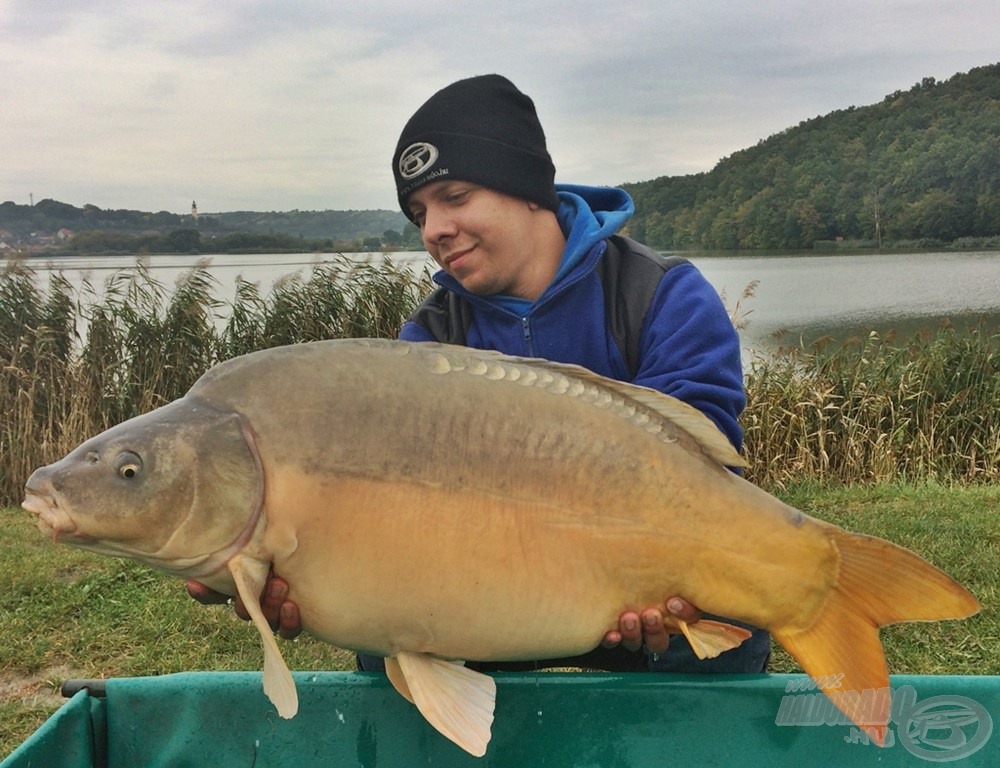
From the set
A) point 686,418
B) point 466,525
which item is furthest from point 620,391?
point 466,525

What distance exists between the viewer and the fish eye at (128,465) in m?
1.21

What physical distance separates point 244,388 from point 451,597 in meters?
0.45

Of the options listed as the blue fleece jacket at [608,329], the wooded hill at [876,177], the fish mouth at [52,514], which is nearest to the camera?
the fish mouth at [52,514]

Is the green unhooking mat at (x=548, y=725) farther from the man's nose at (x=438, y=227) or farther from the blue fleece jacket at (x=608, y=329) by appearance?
the man's nose at (x=438, y=227)

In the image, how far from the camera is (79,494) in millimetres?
1191

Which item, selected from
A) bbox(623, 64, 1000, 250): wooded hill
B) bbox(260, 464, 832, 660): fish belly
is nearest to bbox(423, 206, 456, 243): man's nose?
bbox(260, 464, 832, 660): fish belly

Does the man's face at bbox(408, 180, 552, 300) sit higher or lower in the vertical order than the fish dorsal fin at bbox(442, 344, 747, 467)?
higher

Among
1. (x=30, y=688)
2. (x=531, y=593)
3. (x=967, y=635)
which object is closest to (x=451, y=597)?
(x=531, y=593)

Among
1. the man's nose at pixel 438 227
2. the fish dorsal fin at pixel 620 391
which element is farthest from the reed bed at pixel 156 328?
the fish dorsal fin at pixel 620 391

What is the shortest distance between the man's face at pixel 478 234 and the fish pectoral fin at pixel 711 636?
87cm

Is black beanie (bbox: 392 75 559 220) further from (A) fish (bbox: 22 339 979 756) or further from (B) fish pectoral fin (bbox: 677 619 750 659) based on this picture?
(B) fish pectoral fin (bbox: 677 619 750 659)

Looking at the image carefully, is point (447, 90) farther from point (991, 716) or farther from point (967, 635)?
point (967, 635)

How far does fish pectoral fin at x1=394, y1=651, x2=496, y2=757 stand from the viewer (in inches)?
→ 52.5

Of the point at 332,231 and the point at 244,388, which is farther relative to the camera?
the point at 332,231
